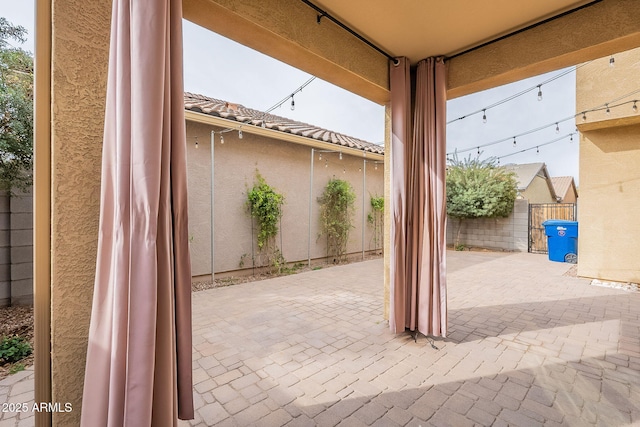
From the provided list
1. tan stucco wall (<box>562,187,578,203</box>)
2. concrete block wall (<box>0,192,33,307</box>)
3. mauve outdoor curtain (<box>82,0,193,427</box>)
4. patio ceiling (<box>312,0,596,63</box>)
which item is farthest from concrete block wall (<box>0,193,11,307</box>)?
tan stucco wall (<box>562,187,578,203</box>)

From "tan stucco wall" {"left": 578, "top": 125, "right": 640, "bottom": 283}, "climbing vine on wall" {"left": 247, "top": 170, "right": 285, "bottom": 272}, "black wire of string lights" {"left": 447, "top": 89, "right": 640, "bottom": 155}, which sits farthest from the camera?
"climbing vine on wall" {"left": 247, "top": 170, "right": 285, "bottom": 272}

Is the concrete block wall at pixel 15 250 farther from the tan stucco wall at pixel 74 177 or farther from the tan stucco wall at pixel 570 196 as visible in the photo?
the tan stucco wall at pixel 570 196

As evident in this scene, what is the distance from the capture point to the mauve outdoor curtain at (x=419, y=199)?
3.22 metres

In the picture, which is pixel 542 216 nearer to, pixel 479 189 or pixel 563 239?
pixel 479 189

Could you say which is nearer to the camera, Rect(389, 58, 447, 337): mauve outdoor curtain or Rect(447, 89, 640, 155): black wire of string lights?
Rect(389, 58, 447, 337): mauve outdoor curtain

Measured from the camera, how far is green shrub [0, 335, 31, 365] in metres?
2.88

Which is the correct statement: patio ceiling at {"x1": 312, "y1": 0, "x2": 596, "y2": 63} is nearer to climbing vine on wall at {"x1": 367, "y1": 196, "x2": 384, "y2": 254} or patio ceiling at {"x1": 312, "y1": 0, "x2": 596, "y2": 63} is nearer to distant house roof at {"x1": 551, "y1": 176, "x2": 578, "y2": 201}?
climbing vine on wall at {"x1": 367, "y1": 196, "x2": 384, "y2": 254}

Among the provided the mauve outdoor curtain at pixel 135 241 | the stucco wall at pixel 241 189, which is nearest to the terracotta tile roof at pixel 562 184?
the stucco wall at pixel 241 189

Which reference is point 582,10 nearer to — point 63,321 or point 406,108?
point 406,108

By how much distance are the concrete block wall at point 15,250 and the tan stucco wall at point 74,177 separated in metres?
3.95

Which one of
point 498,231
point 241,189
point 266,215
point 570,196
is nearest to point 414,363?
point 266,215

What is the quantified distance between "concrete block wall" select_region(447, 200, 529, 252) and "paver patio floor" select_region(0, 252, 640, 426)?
6055 mm

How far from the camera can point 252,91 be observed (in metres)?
6.79

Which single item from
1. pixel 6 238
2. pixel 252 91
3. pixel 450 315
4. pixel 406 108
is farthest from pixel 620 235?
pixel 6 238
